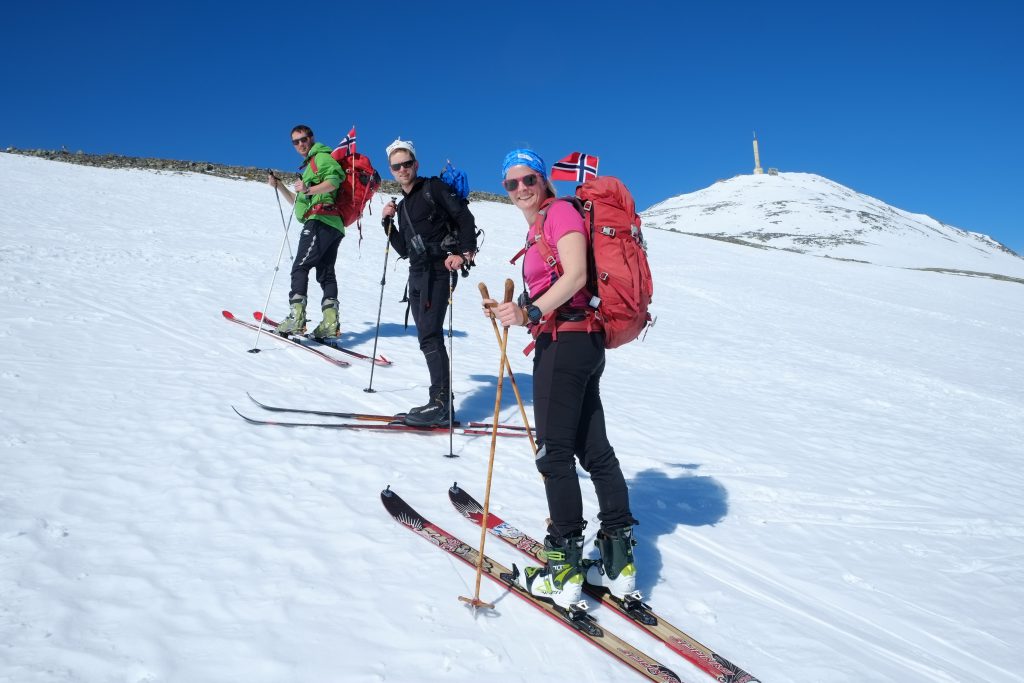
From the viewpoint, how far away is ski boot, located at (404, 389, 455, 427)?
6.00 meters

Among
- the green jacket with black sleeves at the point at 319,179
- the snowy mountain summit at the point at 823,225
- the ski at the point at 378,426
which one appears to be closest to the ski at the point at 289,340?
the green jacket with black sleeves at the point at 319,179

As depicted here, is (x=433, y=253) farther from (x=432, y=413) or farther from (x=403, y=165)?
(x=432, y=413)

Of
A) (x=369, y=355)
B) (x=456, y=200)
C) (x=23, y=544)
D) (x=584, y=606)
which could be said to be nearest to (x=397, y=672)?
(x=584, y=606)

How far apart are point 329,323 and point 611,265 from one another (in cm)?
663

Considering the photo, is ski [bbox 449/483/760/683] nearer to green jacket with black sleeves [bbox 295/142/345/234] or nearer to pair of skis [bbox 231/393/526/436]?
pair of skis [bbox 231/393/526/436]

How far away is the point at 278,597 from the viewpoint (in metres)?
3.01

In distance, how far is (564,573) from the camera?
126 inches

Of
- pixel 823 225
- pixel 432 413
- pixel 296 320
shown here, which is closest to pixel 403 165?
pixel 432 413

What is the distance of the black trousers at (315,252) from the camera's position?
8.16 m

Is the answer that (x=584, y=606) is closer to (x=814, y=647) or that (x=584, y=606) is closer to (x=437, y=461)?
(x=814, y=647)

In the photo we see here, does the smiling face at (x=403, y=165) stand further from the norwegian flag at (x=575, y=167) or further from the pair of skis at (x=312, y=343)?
the pair of skis at (x=312, y=343)

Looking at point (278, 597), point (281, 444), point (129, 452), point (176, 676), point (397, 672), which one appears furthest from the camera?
point (281, 444)

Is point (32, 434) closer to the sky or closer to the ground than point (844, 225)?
closer to the ground

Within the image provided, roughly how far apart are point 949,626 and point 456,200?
5.18m
